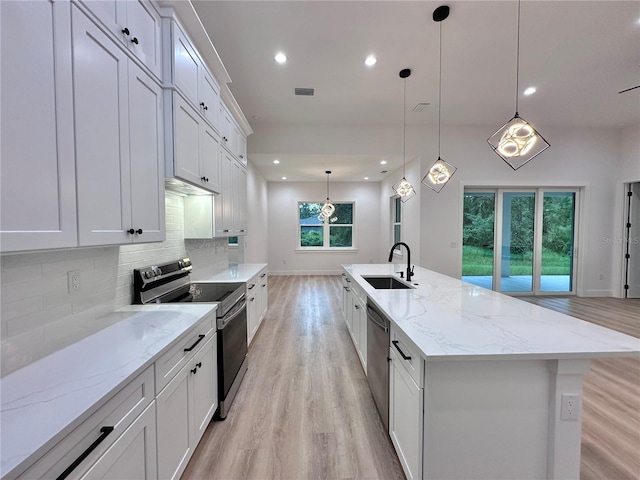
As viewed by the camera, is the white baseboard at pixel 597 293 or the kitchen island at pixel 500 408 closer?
the kitchen island at pixel 500 408

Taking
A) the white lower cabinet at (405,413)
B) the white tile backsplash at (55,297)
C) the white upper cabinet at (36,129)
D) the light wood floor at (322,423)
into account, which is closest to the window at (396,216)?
the light wood floor at (322,423)

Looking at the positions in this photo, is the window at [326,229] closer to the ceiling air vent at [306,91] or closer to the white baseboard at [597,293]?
the ceiling air vent at [306,91]

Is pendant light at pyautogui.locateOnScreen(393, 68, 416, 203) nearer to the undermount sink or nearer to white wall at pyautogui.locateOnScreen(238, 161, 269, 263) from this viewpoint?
the undermount sink

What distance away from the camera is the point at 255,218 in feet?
Answer: 19.5

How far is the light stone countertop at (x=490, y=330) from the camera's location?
3.73ft

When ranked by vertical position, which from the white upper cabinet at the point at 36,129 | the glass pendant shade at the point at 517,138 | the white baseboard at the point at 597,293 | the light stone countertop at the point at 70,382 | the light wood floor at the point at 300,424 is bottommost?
the light wood floor at the point at 300,424

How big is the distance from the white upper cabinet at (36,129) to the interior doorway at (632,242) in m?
8.29

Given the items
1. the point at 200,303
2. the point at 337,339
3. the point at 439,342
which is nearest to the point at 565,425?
the point at 439,342

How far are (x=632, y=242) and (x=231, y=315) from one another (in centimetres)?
770

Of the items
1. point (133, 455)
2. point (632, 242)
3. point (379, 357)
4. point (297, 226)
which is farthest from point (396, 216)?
point (133, 455)

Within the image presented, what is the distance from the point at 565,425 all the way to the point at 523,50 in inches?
143

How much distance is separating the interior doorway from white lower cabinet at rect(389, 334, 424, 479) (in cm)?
683

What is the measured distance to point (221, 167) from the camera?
2.82m

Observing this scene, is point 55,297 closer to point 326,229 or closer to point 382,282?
point 382,282
